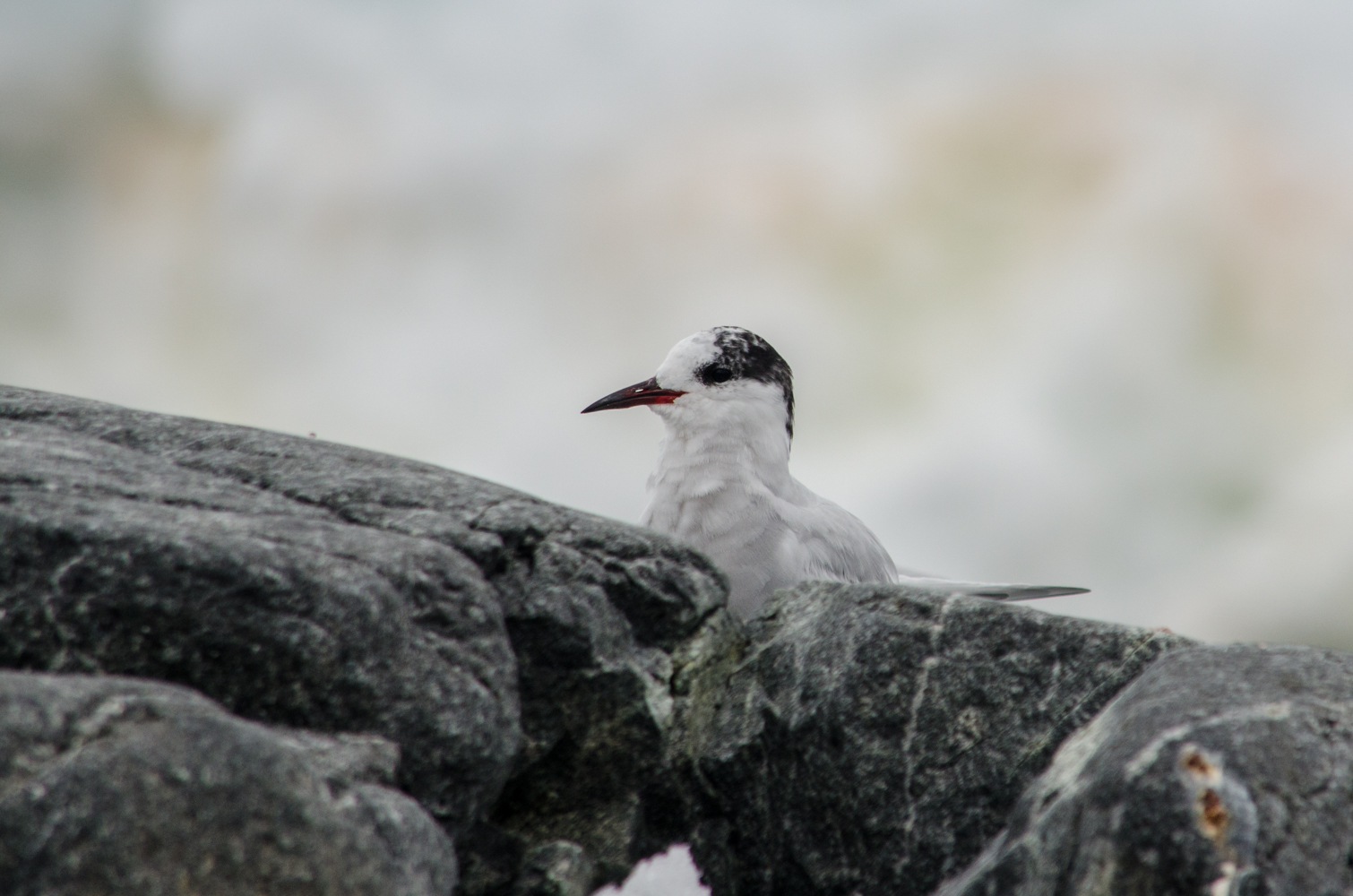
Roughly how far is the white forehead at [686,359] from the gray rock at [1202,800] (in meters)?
3.69

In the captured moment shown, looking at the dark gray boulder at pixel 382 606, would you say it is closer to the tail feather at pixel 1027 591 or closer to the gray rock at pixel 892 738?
the gray rock at pixel 892 738

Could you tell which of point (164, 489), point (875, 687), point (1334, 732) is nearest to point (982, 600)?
point (875, 687)

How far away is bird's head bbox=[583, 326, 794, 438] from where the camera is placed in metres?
7.37

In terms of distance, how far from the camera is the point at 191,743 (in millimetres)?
3328

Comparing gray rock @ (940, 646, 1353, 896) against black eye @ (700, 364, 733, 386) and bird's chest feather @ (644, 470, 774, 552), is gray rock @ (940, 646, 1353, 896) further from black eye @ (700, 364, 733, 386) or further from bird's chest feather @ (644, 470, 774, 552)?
black eye @ (700, 364, 733, 386)

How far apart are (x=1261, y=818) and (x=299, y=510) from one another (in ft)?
10.5

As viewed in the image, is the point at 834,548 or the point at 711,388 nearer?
the point at 834,548

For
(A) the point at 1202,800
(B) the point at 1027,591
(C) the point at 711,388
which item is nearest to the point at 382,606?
(A) the point at 1202,800

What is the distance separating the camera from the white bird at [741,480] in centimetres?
682

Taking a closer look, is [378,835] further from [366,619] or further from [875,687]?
[875,687]

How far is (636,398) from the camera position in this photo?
7445mm

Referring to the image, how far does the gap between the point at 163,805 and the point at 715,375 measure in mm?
4640

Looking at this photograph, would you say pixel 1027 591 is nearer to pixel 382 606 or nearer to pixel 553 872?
pixel 553 872

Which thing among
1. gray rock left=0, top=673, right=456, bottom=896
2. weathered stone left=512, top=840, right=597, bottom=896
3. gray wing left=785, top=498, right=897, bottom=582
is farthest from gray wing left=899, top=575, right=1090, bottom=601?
gray rock left=0, top=673, right=456, bottom=896
